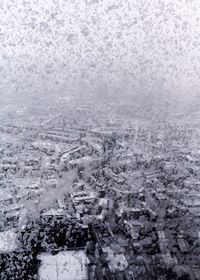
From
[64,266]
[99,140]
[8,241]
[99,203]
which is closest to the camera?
[64,266]

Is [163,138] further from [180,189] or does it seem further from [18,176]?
[18,176]

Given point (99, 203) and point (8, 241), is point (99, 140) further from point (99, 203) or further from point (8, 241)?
point (8, 241)

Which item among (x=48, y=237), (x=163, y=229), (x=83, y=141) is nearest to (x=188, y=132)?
(x=83, y=141)

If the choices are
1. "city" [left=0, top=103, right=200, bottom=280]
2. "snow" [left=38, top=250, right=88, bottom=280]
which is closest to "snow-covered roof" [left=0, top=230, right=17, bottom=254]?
"city" [left=0, top=103, right=200, bottom=280]

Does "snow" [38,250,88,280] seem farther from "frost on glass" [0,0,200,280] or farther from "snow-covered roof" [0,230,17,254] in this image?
"snow-covered roof" [0,230,17,254]

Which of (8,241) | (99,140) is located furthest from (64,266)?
(99,140)

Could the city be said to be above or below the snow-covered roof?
above
